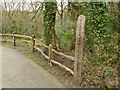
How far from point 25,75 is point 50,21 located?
348 cm

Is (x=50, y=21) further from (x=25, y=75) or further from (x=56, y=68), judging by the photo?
(x=25, y=75)

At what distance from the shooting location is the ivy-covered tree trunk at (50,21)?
34.9 feet

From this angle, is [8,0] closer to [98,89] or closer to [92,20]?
[92,20]

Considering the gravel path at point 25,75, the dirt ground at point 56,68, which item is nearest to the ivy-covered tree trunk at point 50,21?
the dirt ground at point 56,68

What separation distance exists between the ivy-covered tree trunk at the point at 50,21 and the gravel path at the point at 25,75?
1469 mm

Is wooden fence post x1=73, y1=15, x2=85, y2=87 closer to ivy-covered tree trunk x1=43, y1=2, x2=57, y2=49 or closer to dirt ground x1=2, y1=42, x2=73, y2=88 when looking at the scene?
dirt ground x1=2, y1=42, x2=73, y2=88

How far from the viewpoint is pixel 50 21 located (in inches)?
431

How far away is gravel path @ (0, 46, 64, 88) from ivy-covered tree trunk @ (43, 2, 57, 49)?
1.47m

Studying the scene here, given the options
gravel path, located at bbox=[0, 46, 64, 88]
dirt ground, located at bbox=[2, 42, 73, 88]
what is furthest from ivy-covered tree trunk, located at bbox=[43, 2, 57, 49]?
gravel path, located at bbox=[0, 46, 64, 88]

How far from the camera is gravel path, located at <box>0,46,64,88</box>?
7.18 meters

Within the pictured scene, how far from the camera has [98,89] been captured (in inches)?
263

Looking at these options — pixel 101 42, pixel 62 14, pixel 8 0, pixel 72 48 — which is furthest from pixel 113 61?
pixel 8 0

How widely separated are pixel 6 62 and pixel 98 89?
17.6 feet

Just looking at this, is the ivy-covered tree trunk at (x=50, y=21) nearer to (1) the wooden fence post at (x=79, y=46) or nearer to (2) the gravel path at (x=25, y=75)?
(2) the gravel path at (x=25, y=75)
